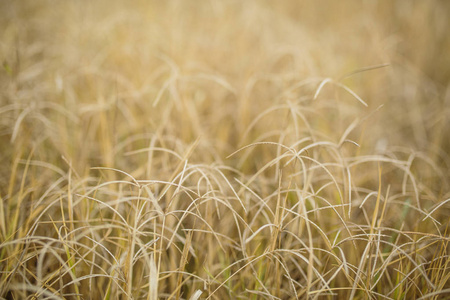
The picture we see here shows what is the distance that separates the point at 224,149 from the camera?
42.5 inches

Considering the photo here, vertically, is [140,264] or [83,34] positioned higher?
[83,34]

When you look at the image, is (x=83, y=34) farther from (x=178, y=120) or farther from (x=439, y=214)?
(x=439, y=214)

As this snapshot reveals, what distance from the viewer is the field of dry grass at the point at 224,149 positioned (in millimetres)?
668

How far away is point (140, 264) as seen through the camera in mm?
761

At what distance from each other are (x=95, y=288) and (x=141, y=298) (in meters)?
0.10

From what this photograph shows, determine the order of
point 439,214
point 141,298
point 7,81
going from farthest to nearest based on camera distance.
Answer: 1. point 7,81
2. point 439,214
3. point 141,298

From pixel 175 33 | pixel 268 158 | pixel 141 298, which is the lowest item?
pixel 141 298

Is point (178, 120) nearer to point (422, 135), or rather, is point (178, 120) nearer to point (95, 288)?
point (95, 288)

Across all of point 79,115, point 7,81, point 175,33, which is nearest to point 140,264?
point 79,115

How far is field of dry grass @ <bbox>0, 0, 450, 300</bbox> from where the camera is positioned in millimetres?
668

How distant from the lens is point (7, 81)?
3.78 feet

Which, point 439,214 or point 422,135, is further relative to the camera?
point 422,135

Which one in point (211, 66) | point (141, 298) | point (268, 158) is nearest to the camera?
point (141, 298)

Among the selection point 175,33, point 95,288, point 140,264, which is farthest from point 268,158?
point 175,33
